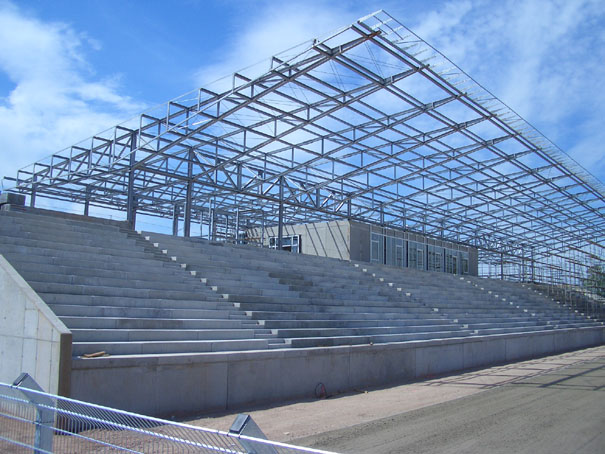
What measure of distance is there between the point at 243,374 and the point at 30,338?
3906mm

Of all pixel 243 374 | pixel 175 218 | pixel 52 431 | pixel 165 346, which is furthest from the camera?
pixel 175 218

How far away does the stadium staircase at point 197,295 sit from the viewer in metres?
9.98

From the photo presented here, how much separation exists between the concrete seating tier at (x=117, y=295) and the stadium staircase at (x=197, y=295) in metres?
0.02

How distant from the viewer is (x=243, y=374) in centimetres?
1029

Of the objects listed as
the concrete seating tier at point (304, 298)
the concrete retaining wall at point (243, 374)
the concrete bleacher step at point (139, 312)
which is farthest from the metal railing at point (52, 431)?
the concrete seating tier at point (304, 298)

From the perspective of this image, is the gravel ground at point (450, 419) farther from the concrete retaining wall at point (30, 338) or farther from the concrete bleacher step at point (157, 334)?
the concrete retaining wall at point (30, 338)

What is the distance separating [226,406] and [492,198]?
25.3m

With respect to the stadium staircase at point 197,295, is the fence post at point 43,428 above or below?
below

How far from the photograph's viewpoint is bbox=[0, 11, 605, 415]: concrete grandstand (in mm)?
9375

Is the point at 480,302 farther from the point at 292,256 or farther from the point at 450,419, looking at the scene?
the point at 450,419

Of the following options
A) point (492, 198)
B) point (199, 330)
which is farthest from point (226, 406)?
point (492, 198)

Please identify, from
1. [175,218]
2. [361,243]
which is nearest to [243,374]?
[175,218]

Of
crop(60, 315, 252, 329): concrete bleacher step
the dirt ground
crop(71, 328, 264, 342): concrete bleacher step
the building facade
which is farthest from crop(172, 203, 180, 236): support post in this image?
the dirt ground

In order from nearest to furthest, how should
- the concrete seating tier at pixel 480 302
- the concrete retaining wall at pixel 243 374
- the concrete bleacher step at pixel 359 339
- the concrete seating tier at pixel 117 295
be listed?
1. the concrete retaining wall at pixel 243 374
2. the concrete seating tier at pixel 117 295
3. the concrete bleacher step at pixel 359 339
4. the concrete seating tier at pixel 480 302
